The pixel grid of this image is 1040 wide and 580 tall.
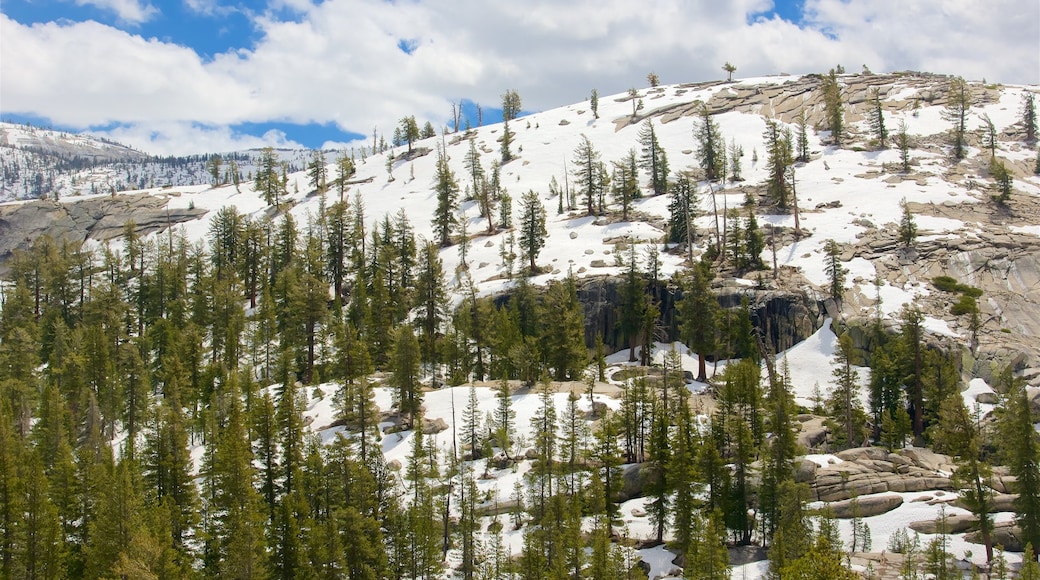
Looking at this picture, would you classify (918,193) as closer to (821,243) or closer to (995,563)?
(821,243)

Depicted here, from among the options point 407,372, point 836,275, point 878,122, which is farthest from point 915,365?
point 878,122

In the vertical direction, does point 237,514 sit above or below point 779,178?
below

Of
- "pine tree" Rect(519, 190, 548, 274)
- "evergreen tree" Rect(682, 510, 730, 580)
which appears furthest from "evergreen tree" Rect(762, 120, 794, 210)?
"evergreen tree" Rect(682, 510, 730, 580)

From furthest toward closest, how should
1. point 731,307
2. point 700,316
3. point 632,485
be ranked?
point 731,307 → point 700,316 → point 632,485

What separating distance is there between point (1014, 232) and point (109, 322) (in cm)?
10309

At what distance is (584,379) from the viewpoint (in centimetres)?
6034

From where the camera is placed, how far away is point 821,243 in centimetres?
7975

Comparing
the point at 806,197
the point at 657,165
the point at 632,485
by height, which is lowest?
the point at 632,485

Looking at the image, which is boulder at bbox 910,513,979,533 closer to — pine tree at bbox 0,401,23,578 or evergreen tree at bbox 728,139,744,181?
pine tree at bbox 0,401,23,578

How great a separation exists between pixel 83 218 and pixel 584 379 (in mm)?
121988

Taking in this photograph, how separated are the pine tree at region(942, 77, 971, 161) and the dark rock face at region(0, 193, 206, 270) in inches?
5440

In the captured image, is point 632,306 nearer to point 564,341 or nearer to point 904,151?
point 564,341

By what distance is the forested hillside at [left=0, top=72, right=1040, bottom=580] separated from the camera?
121ft

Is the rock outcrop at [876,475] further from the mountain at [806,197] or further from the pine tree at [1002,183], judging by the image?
the pine tree at [1002,183]
